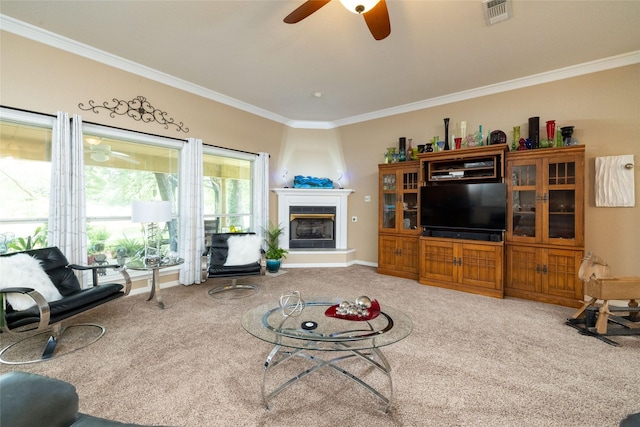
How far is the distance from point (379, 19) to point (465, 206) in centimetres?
298

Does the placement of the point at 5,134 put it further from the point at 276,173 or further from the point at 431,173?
the point at 431,173

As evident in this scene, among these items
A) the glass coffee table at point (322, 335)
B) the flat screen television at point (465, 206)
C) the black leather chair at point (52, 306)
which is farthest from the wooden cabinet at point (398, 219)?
the black leather chair at point (52, 306)

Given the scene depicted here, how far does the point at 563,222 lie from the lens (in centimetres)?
372

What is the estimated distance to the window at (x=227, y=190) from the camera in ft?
16.6

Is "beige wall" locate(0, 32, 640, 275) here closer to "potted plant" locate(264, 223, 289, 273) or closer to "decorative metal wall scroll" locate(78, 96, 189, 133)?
"decorative metal wall scroll" locate(78, 96, 189, 133)

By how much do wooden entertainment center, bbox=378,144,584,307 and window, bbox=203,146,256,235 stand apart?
306cm

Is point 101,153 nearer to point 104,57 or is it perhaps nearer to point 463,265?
point 104,57

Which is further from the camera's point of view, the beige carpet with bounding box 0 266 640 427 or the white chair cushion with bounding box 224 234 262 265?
the white chair cushion with bounding box 224 234 262 265

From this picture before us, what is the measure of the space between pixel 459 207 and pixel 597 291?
1.85 m

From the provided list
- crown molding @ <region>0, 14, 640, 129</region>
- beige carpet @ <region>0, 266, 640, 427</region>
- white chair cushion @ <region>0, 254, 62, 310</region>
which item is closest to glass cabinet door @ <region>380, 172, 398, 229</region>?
crown molding @ <region>0, 14, 640, 129</region>

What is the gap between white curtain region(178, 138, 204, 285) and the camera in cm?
444

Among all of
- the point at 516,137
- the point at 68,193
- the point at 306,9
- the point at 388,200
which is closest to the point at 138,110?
the point at 68,193

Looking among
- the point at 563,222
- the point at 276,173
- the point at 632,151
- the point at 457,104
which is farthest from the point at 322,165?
the point at 632,151

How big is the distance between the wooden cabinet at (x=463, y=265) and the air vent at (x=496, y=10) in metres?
2.71
